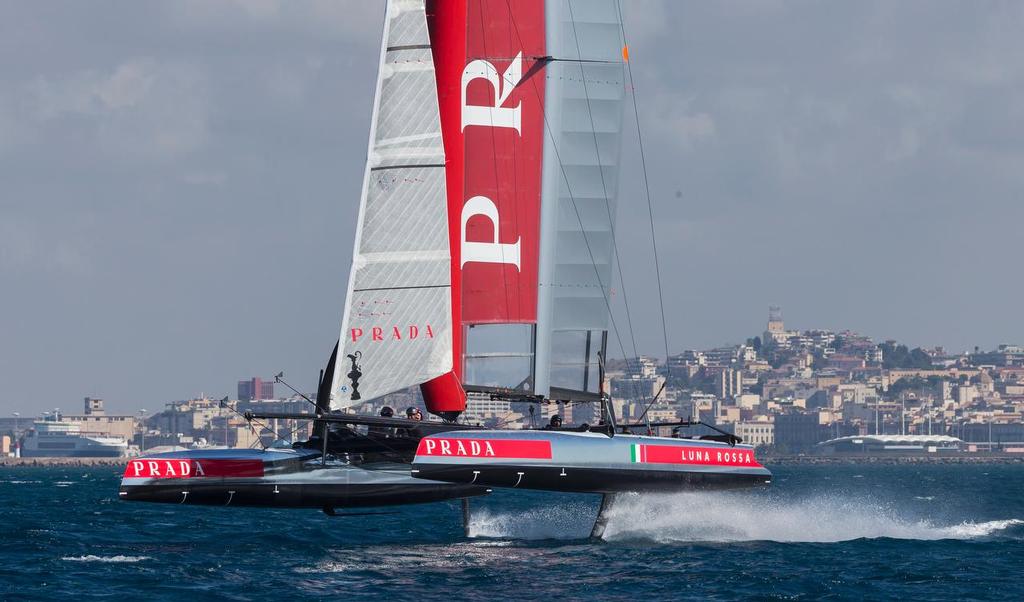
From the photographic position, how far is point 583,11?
26.2 meters

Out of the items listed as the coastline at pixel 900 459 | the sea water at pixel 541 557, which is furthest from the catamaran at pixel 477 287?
the coastline at pixel 900 459

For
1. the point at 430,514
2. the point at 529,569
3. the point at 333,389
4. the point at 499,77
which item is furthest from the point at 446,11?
the point at 430,514

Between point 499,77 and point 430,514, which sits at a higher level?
Answer: point 499,77

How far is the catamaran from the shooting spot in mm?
23844

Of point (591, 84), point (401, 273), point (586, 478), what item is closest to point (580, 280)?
point (591, 84)

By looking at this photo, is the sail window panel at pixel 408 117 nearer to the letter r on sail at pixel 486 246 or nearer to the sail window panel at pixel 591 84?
the letter r on sail at pixel 486 246

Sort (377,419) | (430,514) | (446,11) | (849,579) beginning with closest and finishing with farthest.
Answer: (849,579) → (377,419) → (446,11) → (430,514)

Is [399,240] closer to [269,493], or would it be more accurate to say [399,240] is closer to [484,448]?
[484,448]

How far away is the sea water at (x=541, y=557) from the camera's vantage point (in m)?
20.2

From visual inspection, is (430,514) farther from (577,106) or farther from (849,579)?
(849,579)

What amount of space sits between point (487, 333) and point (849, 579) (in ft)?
23.2

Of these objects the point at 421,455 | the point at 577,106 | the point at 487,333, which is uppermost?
the point at 577,106

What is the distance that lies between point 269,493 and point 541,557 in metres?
3.96

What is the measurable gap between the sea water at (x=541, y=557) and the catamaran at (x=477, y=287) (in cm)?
105
